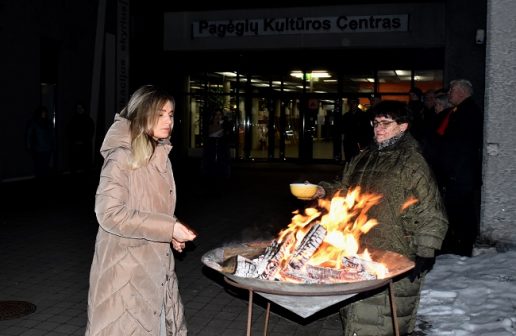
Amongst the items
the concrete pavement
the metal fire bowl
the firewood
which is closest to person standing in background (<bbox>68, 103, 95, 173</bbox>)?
the concrete pavement

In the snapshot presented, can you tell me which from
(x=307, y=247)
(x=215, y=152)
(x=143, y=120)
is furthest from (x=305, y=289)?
(x=215, y=152)

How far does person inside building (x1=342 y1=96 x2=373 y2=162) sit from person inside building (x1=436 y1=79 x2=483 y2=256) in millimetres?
3176

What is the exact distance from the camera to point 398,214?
4.16 metres

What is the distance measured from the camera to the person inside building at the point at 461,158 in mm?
7465

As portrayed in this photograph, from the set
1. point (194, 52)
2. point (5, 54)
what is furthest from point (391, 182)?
point (194, 52)

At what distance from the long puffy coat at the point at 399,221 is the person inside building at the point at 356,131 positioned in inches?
258

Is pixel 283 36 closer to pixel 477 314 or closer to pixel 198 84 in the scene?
pixel 198 84

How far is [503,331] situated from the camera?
16.5 ft

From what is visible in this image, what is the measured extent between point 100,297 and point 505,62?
605 cm

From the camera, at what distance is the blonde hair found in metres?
3.29

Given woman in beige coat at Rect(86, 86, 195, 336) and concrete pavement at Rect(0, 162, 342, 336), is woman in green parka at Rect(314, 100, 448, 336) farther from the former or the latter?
woman in beige coat at Rect(86, 86, 195, 336)

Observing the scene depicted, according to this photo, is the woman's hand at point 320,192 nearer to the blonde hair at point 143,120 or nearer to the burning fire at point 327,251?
the burning fire at point 327,251

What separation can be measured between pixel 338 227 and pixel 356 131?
753cm

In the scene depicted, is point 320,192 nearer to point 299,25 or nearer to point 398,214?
point 398,214
